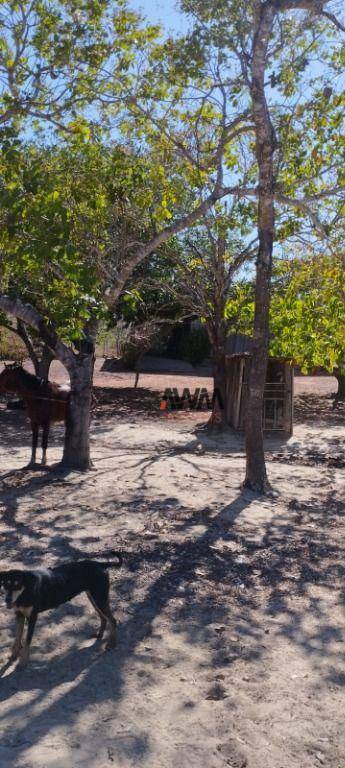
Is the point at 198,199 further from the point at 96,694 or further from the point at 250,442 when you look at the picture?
the point at 96,694

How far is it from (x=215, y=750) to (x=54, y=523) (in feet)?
16.3

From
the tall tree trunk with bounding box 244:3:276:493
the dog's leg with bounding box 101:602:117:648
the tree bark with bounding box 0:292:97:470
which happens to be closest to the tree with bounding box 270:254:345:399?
the tall tree trunk with bounding box 244:3:276:493

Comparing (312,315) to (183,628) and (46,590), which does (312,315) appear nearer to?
(183,628)

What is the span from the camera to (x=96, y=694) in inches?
198

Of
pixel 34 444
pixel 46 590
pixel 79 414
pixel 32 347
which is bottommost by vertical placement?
pixel 46 590

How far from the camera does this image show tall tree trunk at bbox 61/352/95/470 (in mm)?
12133

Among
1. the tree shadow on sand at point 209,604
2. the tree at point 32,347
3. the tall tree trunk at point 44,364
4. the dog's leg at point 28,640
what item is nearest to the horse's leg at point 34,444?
the tree shadow on sand at point 209,604

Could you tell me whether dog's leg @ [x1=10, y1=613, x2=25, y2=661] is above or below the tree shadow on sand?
above

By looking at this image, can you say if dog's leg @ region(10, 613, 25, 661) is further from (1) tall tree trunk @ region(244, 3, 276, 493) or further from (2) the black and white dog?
(1) tall tree trunk @ region(244, 3, 276, 493)

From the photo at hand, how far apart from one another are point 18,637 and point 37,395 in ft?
23.7

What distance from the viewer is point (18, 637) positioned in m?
5.32

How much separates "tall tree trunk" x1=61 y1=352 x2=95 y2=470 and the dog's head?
7085mm

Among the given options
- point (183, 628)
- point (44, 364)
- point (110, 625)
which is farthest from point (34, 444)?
point (44, 364)
